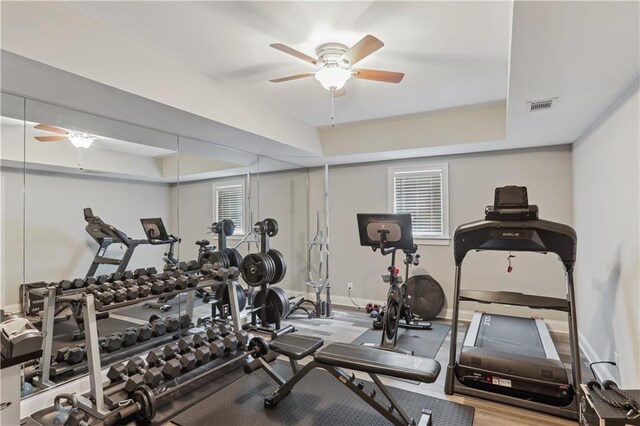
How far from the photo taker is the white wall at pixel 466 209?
13.5 ft

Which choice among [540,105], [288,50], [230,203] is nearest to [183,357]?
[288,50]

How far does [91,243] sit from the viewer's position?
312 centimetres

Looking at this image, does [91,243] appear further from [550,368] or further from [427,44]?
[550,368]

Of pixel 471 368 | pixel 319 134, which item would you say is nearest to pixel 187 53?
pixel 319 134

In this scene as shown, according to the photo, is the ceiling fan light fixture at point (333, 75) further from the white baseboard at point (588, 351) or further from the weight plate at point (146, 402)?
the white baseboard at point (588, 351)

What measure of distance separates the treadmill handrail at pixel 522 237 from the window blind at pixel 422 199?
2.05 m

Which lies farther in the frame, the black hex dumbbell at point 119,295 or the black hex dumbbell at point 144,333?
the black hex dumbbell at point 144,333

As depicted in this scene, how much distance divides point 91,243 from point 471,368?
3.52 meters

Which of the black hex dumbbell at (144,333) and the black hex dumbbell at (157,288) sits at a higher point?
the black hex dumbbell at (157,288)

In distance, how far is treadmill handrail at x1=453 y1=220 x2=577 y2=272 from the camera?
7.96 feet

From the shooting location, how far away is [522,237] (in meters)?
2.52

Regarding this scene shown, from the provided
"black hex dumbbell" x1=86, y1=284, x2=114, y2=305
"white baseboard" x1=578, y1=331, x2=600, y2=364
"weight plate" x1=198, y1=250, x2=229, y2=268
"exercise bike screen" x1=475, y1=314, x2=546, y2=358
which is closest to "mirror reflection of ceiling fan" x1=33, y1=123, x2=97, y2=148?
"black hex dumbbell" x1=86, y1=284, x2=114, y2=305

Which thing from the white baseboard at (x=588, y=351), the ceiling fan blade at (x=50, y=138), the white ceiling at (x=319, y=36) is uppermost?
the white ceiling at (x=319, y=36)

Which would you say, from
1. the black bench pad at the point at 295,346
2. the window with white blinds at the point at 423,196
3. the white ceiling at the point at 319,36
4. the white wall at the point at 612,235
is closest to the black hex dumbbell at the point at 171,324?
the black bench pad at the point at 295,346
